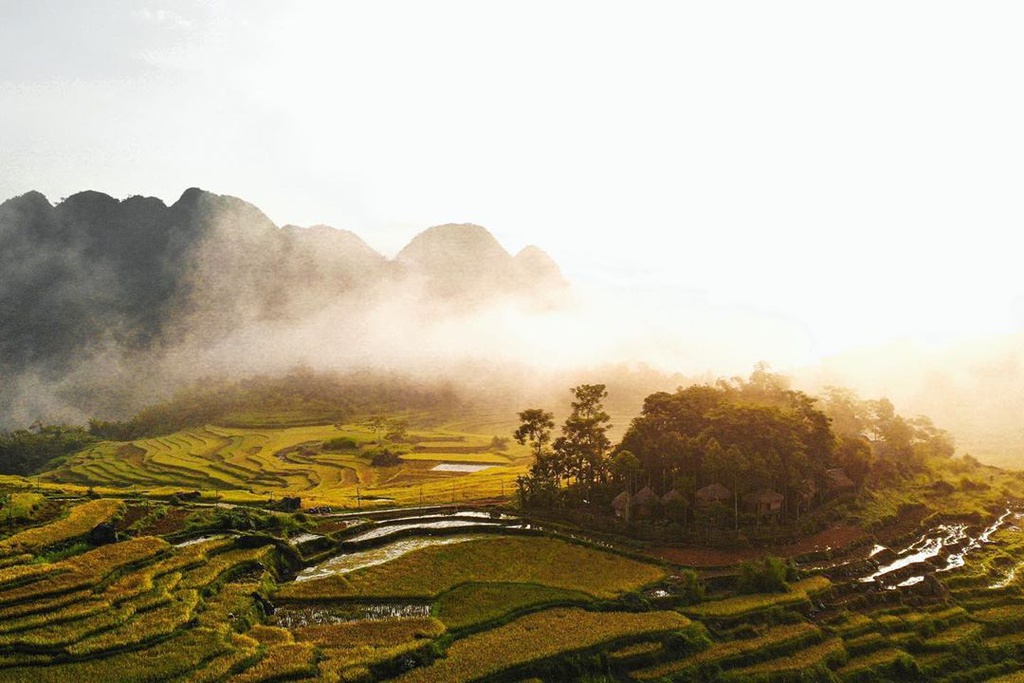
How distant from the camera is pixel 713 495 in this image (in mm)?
45469

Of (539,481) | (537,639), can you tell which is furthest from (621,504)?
(537,639)

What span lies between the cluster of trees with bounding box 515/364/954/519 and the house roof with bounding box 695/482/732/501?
52 cm

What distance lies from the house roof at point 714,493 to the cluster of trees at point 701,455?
0.52 m

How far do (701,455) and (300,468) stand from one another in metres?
55.1

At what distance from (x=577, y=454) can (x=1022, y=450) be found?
98157 mm

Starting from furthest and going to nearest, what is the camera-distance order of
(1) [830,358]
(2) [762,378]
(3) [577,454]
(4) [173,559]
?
(1) [830,358]
(2) [762,378]
(3) [577,454]
(4) [173,559]

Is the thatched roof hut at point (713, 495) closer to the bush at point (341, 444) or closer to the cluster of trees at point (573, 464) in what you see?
the cluster of trees at point (573, 464)

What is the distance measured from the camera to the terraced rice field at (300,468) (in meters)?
60.6

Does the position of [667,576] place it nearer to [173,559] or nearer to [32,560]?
[173,559]

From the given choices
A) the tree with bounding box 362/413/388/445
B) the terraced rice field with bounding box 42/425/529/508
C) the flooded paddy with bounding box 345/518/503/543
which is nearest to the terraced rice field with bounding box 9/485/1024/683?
the flooded paddy with bounding box 345/518/503/543

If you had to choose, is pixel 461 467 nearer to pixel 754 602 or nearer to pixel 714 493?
pixel 714 493

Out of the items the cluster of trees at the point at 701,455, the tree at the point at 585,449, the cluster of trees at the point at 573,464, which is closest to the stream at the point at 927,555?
the cluster of trees at the point at 701,455

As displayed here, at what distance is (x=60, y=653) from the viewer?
80.9ft

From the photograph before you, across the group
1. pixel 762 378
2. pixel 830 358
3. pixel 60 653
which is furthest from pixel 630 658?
pixel 830 358
